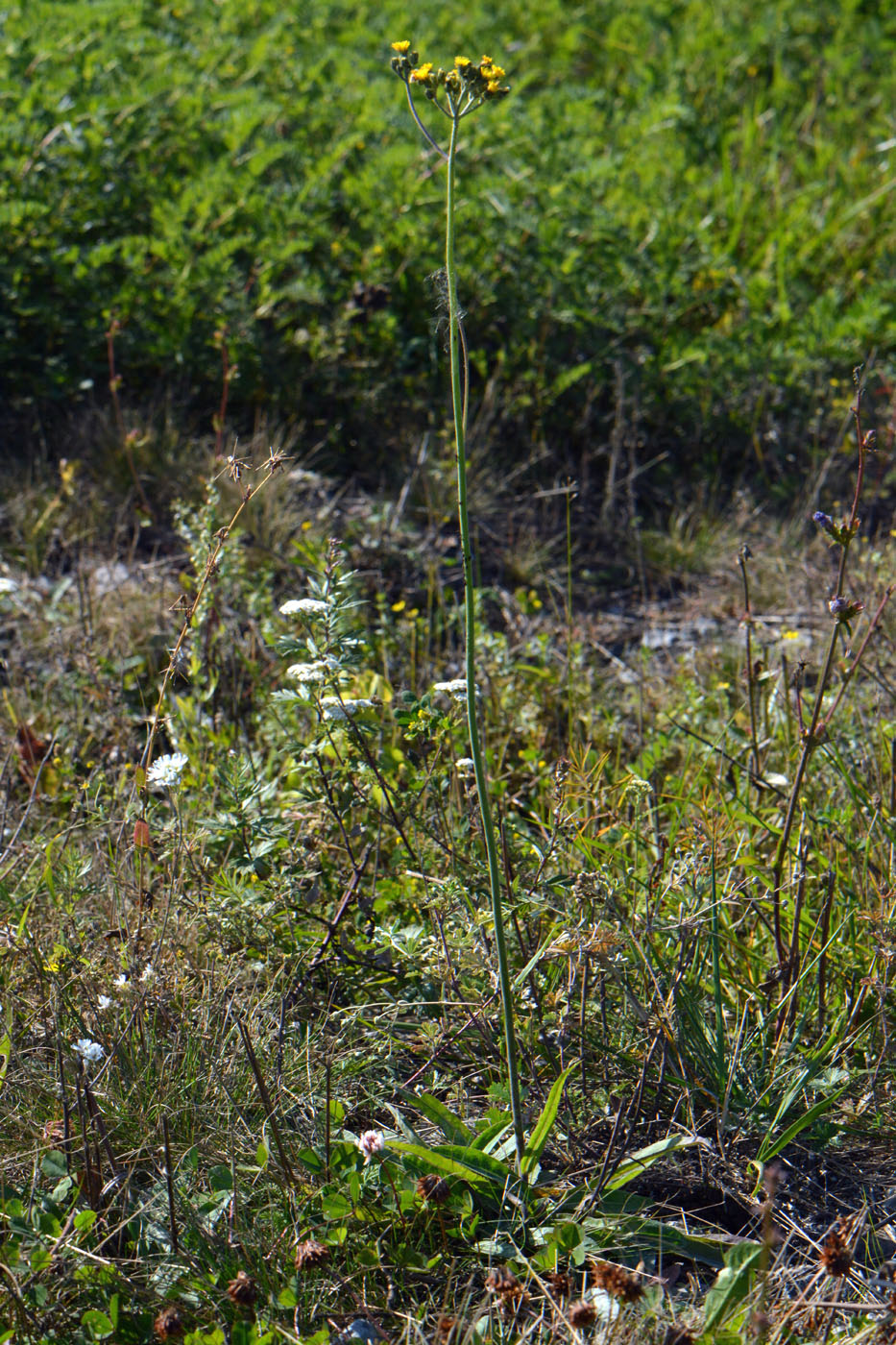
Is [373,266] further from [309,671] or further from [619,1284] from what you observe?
[619,1284]

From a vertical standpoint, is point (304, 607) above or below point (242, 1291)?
above

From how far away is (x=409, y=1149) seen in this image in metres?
1.66

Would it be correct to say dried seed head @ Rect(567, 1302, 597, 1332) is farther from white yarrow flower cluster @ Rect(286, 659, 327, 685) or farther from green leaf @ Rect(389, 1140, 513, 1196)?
white yarrow flower cluster @ Rect(286, 659, 327, 685)

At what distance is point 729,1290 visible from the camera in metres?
1.54

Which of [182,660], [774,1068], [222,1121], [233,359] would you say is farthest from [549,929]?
[233,359]

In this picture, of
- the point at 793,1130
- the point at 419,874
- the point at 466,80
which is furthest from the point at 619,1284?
the point at 466,80

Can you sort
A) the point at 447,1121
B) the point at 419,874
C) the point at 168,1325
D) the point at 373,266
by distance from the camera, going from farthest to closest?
the point at 373,266 < the point at 419,874 < the point at 447,1121 < the point at 168,1325

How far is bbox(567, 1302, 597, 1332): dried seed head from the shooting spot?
4.78 ft

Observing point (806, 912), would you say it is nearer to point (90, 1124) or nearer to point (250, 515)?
point (90, 1124)

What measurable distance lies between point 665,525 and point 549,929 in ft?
7.34

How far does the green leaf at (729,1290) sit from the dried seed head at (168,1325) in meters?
0.70

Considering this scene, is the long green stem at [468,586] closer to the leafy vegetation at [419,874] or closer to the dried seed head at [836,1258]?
the leafy vegetation at [419,874]

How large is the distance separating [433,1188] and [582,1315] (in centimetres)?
27

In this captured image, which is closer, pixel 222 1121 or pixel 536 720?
pixel 222 1121
